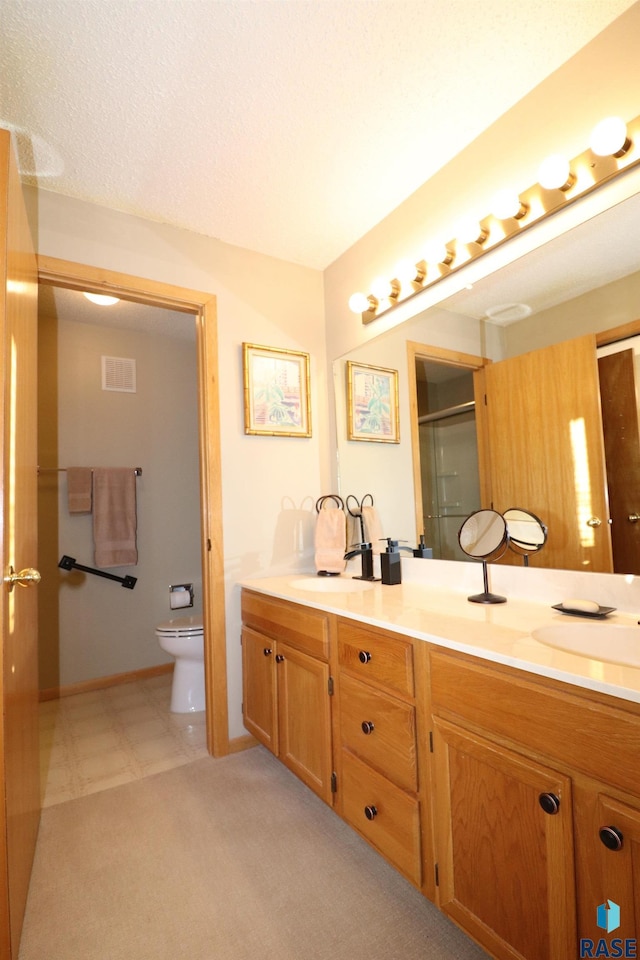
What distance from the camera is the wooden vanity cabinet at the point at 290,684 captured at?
5.28 ft

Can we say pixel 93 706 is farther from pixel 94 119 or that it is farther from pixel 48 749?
pixel 94 119

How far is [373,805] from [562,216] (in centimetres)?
186

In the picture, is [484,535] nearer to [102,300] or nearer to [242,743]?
[242,743]

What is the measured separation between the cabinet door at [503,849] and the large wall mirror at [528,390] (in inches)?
26.2

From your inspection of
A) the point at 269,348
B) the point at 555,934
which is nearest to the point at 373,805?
the point at 555,934

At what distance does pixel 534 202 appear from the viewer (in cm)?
150

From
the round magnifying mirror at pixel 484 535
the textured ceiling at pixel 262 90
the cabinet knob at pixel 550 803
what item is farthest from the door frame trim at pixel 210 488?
the cabinet knob at pixel 550 803

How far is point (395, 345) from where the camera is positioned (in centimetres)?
212

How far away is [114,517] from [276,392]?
1.54 m

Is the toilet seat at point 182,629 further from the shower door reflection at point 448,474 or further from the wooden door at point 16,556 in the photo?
the shower door reflection at point 448,474

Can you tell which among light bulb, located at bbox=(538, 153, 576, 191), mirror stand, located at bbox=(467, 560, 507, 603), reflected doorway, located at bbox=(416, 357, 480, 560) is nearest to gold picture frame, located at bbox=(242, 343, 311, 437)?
reflected doorway, located at bbox=(416, 357, 480, 560)

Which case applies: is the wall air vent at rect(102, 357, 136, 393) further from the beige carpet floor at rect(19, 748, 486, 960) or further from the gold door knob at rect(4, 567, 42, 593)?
the beige carpet floor at rect(19, 748, 486, 960)

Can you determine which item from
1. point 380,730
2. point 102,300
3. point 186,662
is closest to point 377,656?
point 380,730

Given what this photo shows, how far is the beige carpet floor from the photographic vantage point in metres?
1.19
